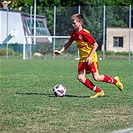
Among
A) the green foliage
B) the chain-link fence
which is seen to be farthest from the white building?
the green foliage

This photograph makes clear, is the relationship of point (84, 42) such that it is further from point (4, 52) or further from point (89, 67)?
point (4, 52)

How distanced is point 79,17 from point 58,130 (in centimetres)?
426

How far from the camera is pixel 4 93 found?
36.9 feet

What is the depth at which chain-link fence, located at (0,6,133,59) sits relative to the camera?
40.9m

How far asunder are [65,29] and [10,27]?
179 inches

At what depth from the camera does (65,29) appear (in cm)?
4181

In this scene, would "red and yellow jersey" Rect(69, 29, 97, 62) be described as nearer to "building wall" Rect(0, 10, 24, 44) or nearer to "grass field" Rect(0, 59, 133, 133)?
"grass field" Rect(0, 59, 133, 133)

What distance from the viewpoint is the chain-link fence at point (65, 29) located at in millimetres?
40938

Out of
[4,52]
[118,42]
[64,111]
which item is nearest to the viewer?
[64,111]

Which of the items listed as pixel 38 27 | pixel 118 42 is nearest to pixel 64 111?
pixel 38 27

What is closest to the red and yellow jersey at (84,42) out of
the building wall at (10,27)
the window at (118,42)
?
the building wall at (10,27)

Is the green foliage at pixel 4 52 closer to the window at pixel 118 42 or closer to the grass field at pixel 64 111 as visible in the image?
the window at pixel 118 42

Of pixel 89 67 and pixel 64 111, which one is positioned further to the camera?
pixel 89 67

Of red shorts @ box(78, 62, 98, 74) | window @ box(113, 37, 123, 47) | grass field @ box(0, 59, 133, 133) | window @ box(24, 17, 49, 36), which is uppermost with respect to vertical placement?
window @ box(24, 17, 49, 36)
